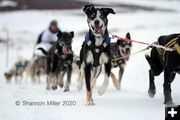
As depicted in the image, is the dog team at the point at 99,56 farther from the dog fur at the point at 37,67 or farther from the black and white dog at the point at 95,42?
the dog fur at the point at 37,67

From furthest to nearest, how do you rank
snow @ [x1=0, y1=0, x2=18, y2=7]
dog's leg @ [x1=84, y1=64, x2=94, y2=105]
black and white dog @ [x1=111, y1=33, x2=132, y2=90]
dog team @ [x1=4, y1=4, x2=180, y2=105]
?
snow @ [x1=0, y1=0, x2=18, y2=7] < black and white dog @ [x1=111, y1=33, x2=132, y2=90] < dog's leg @ [x1=84, y1=64, x2=94, y2=105] < dog team @ [x1=4, y1=4, x2=180, y2=105]

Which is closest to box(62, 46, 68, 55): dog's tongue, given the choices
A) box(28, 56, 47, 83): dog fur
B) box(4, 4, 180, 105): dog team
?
box(4, 4, 180, 105): dog team

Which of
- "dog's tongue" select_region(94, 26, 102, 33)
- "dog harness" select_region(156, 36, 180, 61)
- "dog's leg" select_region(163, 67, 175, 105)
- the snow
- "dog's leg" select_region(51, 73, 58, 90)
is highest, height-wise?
the snow

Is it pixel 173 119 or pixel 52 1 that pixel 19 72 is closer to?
pixel 173 119

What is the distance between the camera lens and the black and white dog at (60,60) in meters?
9.23

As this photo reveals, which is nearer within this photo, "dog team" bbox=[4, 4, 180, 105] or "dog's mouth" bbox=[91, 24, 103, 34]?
"dog team" bbox=[4, 4, 180, 105]

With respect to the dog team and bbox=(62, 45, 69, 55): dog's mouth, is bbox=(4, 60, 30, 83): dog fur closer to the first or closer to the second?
the dog team

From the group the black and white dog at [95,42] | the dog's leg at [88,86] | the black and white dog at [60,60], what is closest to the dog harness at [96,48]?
the black and white dog at [95,42]

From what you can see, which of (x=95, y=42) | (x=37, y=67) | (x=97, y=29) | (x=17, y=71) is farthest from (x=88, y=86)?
(x=17, y=71)

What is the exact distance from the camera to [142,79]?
11.7m

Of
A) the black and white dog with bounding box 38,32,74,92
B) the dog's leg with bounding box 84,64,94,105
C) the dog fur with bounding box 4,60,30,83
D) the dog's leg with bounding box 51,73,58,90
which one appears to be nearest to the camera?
the dog's leg with bounding box 84,64,94,105

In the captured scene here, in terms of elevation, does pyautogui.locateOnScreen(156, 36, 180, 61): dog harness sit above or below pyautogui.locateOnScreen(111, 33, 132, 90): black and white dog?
below

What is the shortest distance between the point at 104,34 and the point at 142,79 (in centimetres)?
480

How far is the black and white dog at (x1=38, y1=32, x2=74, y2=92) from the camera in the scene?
30.3 ft
